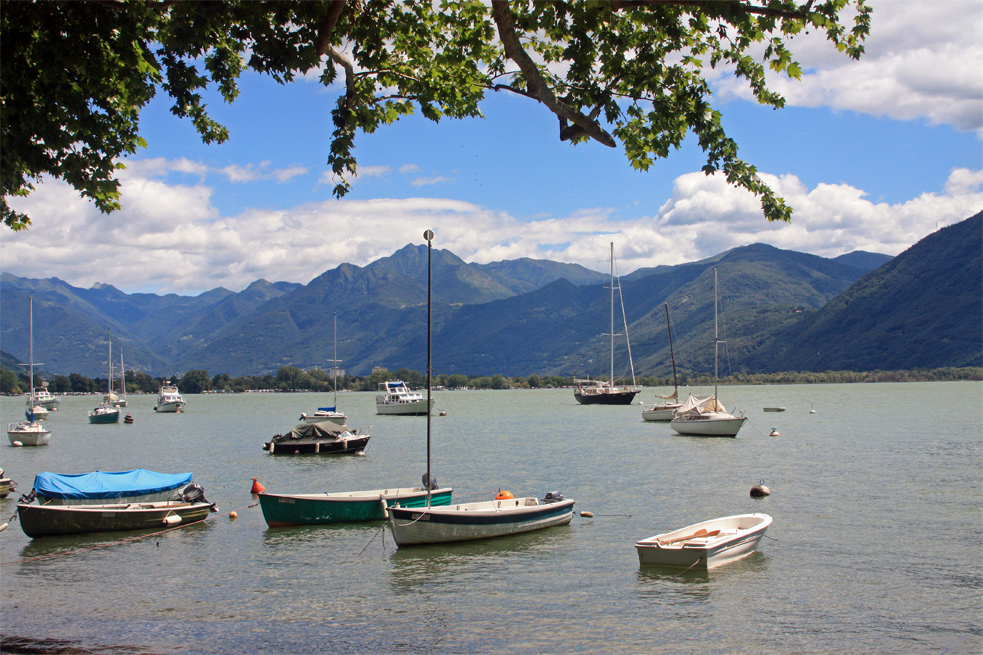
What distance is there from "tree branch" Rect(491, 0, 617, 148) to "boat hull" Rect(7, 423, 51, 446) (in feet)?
219

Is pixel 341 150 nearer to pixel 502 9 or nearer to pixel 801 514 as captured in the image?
pixel 502 9

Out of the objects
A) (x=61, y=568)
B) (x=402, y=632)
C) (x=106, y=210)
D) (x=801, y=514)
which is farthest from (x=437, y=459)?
(x=106, y=210)

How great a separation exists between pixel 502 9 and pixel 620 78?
66.9 inches

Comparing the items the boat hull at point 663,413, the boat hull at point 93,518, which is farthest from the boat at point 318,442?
the boat hull at point 663,413

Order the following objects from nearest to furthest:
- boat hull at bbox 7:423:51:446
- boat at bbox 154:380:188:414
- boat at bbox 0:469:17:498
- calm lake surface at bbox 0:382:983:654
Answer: calm lake surface at bbox 0:382:983:654
boat at bbox 0:469:17:498
boat hull at bbox 7:423:51:446
boat at bbox 154:380:188:414

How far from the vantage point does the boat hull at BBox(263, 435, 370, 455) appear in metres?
50.5

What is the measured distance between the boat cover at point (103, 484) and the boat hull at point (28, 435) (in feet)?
139

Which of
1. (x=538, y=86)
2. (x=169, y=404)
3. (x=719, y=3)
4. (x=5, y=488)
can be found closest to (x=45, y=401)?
(x=169, y=404)

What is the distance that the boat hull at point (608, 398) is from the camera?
403ft

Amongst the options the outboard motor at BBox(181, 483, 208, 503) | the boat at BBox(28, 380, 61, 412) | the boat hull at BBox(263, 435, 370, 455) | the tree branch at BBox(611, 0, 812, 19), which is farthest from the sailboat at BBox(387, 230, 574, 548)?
the boat at BBox(28, 380, 61, 412)

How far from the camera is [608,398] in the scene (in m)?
127

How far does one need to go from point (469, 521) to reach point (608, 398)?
347ft

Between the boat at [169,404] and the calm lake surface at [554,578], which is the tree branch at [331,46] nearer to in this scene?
the calm lake surface at [554,578]

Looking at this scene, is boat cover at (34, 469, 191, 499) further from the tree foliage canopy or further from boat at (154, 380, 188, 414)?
boat at (154, 380, 188, 414)
